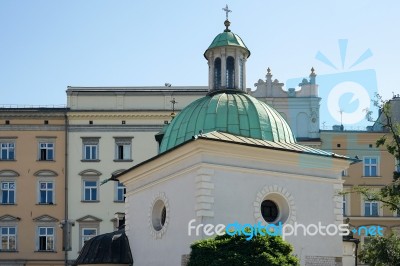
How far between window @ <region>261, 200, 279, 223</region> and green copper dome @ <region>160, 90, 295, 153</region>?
2396mm

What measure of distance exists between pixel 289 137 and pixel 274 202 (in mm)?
3131

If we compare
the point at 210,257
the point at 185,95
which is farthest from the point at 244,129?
the point at 185,95

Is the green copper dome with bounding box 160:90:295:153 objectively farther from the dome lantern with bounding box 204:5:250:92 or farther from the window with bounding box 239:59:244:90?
the window with bounding box 239:59:244:90

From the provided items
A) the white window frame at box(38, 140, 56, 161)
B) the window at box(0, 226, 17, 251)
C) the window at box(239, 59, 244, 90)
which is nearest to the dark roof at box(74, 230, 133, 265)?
the window at box(239, 59, 244, 90)

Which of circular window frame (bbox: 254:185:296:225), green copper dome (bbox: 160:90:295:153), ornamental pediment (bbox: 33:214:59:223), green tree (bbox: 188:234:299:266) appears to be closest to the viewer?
green tree (bbox: 188:234:299:266)

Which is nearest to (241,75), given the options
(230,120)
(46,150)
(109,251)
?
(230,120)

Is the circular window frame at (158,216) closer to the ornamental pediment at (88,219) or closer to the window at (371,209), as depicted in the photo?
the ornamental pediment at (88,219)

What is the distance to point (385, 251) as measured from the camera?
20.0 m

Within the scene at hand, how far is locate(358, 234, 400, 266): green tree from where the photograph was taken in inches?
783

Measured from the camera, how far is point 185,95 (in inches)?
1815

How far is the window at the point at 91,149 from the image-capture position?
149ft

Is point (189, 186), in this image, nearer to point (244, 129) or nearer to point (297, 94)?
point (244, 129)

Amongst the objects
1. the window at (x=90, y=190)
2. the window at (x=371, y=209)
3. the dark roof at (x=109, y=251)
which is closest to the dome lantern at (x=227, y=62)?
the dark roof at (x=109, y=251)

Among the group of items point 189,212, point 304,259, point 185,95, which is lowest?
point 304,259
